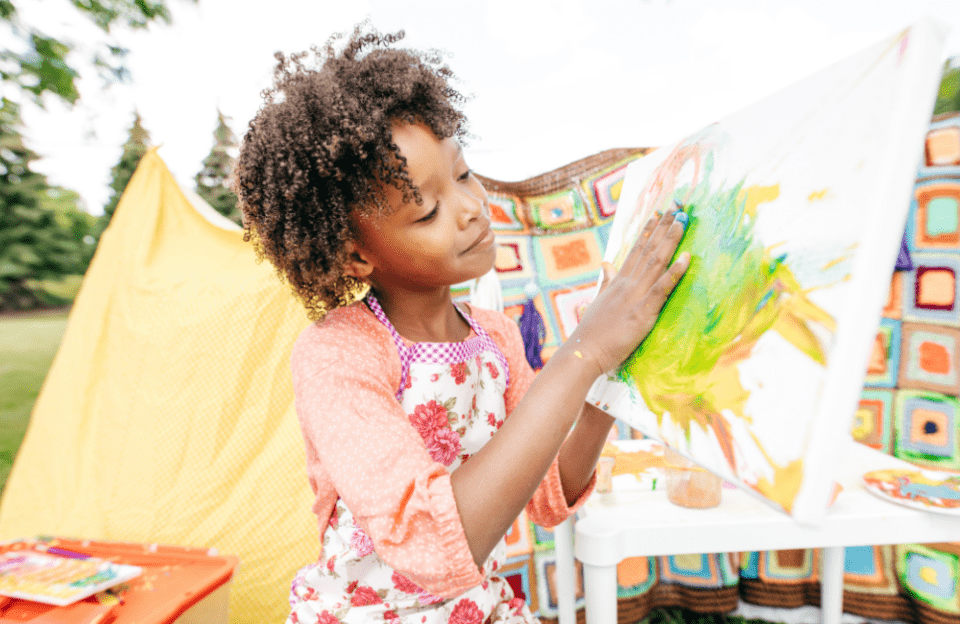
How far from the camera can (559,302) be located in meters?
1.71

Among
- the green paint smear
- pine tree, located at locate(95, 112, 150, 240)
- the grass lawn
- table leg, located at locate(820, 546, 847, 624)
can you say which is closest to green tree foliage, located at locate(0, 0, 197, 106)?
the grass lawn

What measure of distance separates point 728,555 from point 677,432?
4.53ft

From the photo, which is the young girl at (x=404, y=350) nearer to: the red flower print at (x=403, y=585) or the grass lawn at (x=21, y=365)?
the red flower print at (x=403, y=585)

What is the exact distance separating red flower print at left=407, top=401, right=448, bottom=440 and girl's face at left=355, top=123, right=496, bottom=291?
0.59 ft

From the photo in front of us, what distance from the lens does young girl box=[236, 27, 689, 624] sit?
508mm

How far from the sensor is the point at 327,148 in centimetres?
65

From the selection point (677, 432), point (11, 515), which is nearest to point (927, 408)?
point (677, 432)

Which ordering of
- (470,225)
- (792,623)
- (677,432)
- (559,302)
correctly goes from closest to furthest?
(677,432)
(470,225)
(792,623)
(559,302)

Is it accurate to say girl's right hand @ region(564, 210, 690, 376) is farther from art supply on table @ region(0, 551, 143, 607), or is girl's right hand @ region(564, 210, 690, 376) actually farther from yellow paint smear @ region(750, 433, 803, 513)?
art supply on table @ region(0, 551, 143, 607)

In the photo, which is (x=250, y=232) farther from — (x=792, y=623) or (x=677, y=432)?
(x=792, y=623)

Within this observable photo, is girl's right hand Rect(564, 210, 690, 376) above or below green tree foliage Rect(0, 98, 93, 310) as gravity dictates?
below

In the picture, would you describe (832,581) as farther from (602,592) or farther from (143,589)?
(143,589)

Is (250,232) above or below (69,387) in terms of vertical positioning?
above

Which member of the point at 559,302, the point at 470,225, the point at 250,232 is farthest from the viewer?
the point at 559,302
